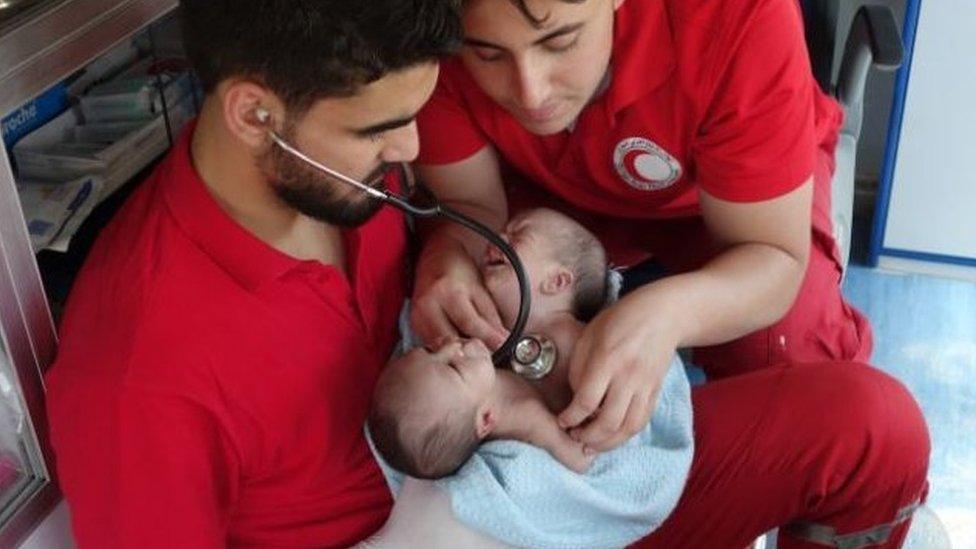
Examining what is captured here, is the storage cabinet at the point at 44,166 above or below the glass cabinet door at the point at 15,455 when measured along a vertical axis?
above

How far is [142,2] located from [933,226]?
1.85m

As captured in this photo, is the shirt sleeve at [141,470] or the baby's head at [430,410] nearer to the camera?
the shirt sleeve at [141,470]

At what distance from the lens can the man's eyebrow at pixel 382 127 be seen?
110 centimetres

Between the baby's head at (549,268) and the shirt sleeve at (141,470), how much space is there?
428 millimetres

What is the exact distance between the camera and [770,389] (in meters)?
1.39

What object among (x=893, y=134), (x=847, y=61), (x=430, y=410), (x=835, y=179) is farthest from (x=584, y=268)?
(x=893, y=134)

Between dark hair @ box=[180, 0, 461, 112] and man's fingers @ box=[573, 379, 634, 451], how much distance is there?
411 mm

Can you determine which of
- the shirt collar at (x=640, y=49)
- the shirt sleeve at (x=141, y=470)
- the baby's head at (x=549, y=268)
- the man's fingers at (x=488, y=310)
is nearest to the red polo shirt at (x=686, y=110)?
the shirt collar at (x=640, y=49)

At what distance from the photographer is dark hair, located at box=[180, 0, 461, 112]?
1017 millimetres

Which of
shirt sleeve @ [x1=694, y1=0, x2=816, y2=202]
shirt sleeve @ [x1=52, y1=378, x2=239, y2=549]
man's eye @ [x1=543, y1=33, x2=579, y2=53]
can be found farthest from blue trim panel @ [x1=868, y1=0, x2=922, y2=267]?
shirt sleeve @ [x1=52, y1=378, x2=239, y2=549]

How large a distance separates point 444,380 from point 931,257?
1.66m

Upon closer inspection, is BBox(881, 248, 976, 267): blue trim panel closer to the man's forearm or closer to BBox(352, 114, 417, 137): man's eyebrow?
the man's forearm

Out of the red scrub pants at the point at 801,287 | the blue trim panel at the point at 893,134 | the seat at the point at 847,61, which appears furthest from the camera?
the blue trim panel at the point at 893,134

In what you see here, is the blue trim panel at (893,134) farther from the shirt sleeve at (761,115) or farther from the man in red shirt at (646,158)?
the shirt sleeve at (761,115)
